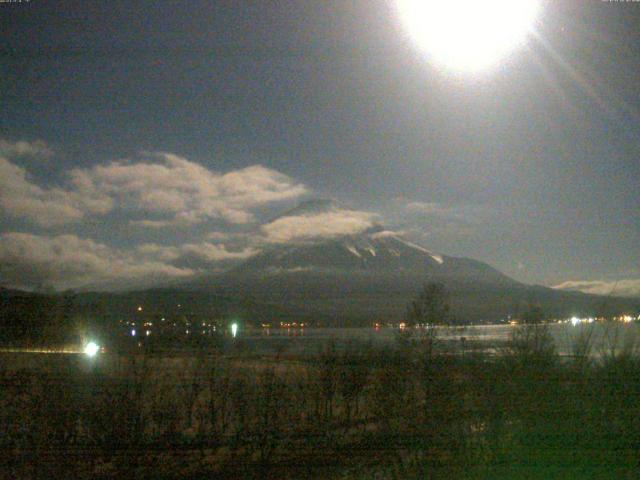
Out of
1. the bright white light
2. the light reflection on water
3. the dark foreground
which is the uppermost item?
the light reflection on water

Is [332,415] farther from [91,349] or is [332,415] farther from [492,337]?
[91,349]

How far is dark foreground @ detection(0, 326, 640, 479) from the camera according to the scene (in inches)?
195

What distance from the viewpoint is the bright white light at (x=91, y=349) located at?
7.26 metres

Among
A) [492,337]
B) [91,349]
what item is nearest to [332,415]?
[492,337]

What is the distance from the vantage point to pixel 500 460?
4.84 metres

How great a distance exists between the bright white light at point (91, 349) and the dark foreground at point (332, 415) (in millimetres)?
570

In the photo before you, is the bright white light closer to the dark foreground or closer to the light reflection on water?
the dark foreground

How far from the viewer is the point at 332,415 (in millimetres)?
6480

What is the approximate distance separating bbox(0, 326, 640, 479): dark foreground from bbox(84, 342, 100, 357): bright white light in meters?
0.57

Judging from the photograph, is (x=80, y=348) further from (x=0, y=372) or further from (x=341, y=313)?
(x=341, y=313)

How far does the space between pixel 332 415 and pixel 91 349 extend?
3296 mm

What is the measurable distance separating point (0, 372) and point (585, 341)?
5961 mm

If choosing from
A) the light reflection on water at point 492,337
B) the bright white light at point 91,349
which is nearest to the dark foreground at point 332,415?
the light reflection on water at point 492,337

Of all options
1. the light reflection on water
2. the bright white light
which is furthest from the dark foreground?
the bright white light
